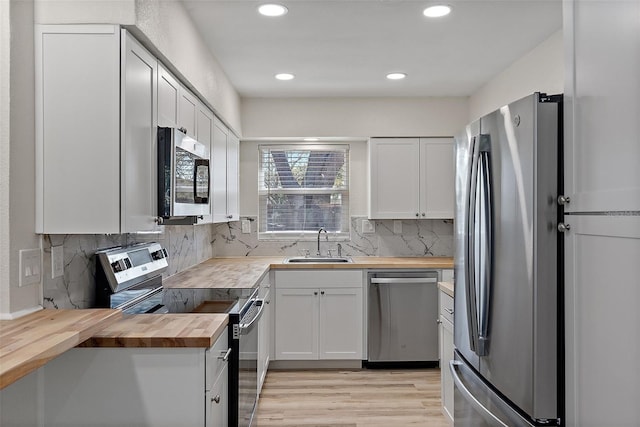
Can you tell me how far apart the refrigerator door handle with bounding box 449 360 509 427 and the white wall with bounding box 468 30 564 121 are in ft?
5.87

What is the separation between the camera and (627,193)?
4.09 feet

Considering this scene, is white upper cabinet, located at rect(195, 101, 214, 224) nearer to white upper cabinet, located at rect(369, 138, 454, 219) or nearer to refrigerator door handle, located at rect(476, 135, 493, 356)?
refrigerator door handle, located at rect(476, 135, 493, 356)

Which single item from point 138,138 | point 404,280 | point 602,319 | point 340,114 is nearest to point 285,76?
point 340,114

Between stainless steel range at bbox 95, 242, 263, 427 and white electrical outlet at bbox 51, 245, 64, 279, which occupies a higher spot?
white electrical outlet at bbox 51, 245, 64, 279

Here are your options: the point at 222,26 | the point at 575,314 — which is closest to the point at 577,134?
the point at 575,314

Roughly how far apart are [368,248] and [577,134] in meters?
3.38

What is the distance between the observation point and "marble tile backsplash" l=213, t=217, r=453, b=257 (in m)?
4.77

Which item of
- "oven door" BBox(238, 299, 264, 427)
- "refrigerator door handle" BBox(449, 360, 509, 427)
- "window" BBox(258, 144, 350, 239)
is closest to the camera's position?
"refrigerator door handle" BBox(449, 360, 509, 427)

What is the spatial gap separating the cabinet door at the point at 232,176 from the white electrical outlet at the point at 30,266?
7.27 feet

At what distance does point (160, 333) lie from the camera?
1.72 m

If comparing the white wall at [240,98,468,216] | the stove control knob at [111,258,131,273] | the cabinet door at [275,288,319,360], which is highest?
the white wall at [240,98,468,216]

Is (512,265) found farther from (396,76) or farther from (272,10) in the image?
(396,76)

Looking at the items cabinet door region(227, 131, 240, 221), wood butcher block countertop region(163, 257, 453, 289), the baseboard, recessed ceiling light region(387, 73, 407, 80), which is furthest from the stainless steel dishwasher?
recessed ceiling light region(387, 73, 407, 80)

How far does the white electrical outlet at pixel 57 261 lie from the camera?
182cm
